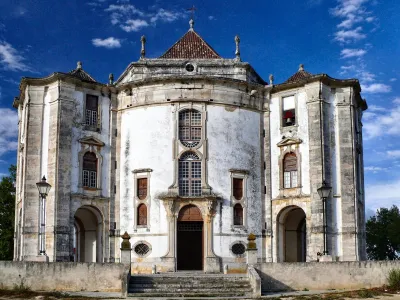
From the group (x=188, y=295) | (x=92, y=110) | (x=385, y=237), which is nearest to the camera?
(x=188, y=295)

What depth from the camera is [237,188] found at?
36.1 meters

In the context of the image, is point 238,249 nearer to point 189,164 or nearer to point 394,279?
point 189,164

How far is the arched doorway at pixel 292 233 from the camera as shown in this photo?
36.6m

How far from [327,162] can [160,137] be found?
977 centimetres

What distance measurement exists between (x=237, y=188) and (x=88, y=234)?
989 cm

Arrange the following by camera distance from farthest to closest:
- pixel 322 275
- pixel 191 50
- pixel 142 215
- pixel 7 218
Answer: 1. pixel 7 218
2. pixel 191 50
3. pixel 142 215
4. pixel 322 275

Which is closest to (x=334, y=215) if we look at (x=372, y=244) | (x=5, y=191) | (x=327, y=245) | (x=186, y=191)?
(x=327, y=245)

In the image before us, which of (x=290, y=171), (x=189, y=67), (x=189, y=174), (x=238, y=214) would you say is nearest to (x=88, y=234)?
(x=189, y=174)

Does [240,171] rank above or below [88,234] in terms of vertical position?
above

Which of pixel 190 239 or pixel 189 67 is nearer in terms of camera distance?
pixel 190 239

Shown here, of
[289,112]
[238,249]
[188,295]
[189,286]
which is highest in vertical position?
[289,112]

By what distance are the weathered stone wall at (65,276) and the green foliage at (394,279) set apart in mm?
10979

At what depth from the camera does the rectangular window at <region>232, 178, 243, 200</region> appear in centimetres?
3594

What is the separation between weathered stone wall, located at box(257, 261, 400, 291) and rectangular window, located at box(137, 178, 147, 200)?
437 inches
